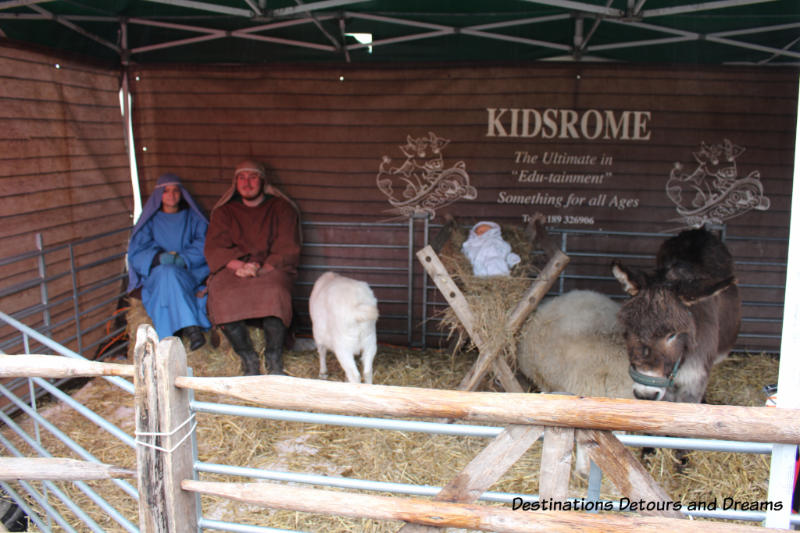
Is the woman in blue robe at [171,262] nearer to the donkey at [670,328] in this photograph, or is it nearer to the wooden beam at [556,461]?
the donkey at [670,328]

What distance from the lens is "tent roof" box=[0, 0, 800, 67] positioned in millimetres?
4848

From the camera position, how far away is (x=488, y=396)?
1951 millimetres

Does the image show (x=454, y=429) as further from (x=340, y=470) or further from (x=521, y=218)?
(x=521, y=218)

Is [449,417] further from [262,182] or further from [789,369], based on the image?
[262,182]

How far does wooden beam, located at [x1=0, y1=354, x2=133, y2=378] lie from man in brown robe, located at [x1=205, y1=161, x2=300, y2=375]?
323 cm

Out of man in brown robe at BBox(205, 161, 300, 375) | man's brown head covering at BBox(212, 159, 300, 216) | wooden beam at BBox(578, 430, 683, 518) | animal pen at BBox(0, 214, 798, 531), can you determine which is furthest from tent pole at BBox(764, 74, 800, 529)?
man's brown head covering at BBox(212, 159, 300, 216)

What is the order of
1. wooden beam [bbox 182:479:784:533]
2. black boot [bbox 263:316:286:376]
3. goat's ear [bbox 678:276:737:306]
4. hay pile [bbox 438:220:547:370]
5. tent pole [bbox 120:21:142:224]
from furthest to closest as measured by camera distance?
tent pole [bbox 120:21:142:224]
black boot [bbox 263:316:286:376]
hay pile [bbox 438:220:547:370]
goat's ear [bbox 678:276:737:306]
wooden beam [bbox 182:479:784:533]

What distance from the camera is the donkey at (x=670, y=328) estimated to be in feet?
11.5

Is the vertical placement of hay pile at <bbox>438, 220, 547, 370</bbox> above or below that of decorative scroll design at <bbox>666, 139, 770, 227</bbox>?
below

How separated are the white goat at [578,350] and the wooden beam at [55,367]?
2974mm

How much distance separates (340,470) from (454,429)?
2.46 m

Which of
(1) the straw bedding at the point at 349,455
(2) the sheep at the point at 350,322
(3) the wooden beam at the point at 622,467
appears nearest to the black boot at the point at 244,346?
(1) the straw bedding at the point at 349,455

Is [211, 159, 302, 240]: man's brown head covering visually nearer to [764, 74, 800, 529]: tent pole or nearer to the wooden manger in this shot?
the wooden manger

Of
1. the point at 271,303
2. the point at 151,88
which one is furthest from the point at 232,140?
the point at 271,303
